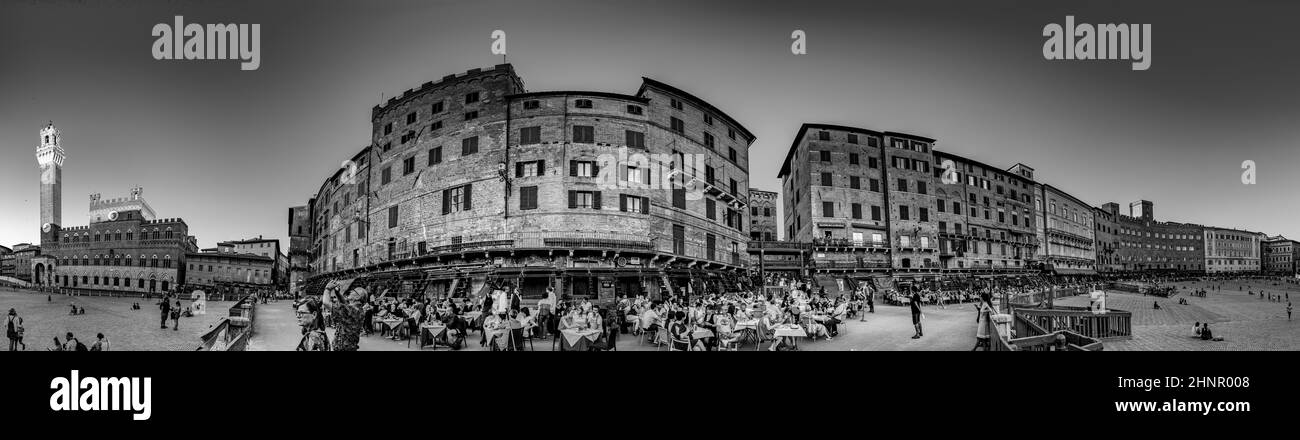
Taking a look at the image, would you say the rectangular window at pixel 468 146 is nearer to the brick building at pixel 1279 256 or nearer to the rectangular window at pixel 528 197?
the rectangular window at pixel 528 197

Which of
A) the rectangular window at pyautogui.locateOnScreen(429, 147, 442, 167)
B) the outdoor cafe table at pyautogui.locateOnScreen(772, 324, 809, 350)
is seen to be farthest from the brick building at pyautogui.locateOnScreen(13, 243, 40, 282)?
the outdoor cafe table at pyautogui.locateOnScreen(772, 324, 809, 350)

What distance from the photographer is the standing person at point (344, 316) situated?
23.7ft

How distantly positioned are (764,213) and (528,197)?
107ft

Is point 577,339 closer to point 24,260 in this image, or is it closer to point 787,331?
point 787,331

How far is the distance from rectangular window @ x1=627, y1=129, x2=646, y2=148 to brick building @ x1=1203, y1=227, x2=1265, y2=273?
36.9 metres

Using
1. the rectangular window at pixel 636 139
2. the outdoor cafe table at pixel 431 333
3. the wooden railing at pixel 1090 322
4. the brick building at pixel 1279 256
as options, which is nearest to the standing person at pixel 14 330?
the outdoor cafe table at pixel 431 333

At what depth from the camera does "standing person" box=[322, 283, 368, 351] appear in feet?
23.7

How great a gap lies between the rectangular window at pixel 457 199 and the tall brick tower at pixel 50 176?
14023 mm

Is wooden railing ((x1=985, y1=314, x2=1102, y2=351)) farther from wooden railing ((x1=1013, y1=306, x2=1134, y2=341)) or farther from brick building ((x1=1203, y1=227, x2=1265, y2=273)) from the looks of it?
brick building ((x1=1203, y1=227, x2=1265, y2=273))

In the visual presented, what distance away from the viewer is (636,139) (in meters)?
25.5

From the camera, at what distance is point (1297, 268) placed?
40750 mm

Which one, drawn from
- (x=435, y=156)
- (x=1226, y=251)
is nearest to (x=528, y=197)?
(x=435, y=156)
